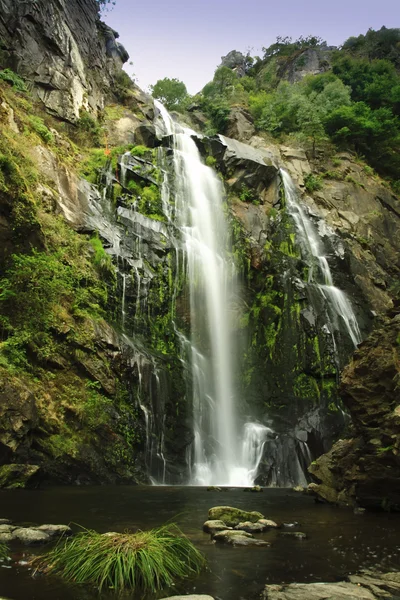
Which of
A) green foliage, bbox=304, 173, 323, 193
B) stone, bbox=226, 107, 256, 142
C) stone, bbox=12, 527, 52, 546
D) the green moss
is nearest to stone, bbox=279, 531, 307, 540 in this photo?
stone, bbox=12, 527, 52, 546

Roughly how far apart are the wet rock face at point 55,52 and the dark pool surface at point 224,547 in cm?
2484

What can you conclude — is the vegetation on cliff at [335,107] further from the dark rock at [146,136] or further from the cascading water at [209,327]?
the cascading water at [209,327]

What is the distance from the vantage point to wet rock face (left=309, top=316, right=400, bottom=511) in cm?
1038

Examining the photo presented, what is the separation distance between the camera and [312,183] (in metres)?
34.4

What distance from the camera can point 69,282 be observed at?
17.6m

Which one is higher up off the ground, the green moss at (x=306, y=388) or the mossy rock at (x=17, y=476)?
the green moss at (x=306, y=388)

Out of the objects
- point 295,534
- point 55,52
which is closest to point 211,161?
point 55,52

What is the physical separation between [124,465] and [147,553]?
10.7 metres

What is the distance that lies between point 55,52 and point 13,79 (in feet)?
A: 18.3

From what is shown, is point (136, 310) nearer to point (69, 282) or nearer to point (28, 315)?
point (69, 282)

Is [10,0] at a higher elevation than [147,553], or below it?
higher

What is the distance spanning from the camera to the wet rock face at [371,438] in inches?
409

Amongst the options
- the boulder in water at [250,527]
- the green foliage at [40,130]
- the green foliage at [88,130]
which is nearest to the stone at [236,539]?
the boulder in water at [250,527]

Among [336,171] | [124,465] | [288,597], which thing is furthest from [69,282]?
[336,171]
